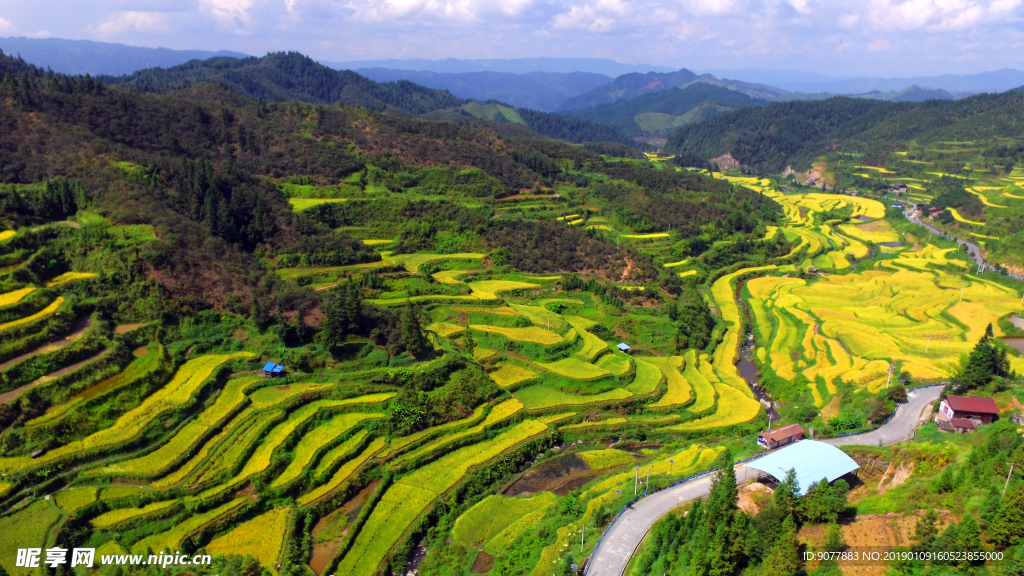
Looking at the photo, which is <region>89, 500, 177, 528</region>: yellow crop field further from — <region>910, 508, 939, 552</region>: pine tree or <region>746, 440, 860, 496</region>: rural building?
<region>910, 508, 939, 552</region>: pine tree

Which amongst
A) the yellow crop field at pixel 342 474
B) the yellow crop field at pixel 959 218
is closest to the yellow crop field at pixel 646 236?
the yellow crop field at pixel 959 218

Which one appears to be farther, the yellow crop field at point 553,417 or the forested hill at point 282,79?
the forested hill at point 282,79

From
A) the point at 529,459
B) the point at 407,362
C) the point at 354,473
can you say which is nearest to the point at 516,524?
the point at 529,459

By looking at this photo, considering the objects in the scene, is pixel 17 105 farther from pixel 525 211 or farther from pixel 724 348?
pixel 724 348

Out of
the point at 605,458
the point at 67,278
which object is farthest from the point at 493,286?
the point at 67,278

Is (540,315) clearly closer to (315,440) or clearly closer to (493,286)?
(493,286)

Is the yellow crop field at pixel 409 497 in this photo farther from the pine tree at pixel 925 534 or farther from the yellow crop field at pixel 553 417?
the pine tree at pixel 925 534
